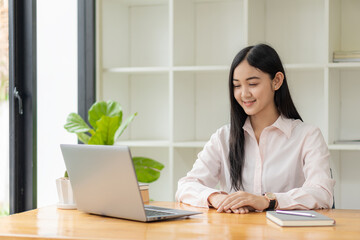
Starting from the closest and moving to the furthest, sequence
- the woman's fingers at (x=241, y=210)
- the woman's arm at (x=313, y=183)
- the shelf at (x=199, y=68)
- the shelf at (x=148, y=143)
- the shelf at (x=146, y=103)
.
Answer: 1. the woman's fingers at (x=241, y=210)
2. the woman's arm at (x=313, y=183)
3. the shelf at (x=199, y=68)
4. the shelf at (x=148, y=143)
5. the shelf at (x=146, y=103)

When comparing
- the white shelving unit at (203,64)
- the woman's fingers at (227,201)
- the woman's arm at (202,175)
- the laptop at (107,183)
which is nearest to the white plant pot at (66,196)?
the laptop at (107,183)

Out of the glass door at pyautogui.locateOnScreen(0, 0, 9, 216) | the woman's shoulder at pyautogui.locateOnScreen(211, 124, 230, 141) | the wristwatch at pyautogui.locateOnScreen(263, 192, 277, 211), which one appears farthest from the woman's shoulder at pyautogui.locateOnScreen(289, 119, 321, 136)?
the glass door at pyautogui.locateOnScreen(0, 0, 9, 216)

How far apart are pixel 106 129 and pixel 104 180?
1085mm

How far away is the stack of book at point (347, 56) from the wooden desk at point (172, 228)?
1499 mm

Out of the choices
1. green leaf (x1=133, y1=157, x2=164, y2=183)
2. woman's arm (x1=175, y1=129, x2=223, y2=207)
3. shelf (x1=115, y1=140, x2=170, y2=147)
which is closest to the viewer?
woman's arm (x1=175, y1=129, x2=223, y2=207)

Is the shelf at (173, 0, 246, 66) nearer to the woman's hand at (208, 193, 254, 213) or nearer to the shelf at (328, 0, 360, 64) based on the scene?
the shelf at (328, 0, 360, 64)

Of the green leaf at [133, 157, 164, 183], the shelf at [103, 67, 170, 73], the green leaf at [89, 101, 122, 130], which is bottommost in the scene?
the green leaf at [133, 157, 164, 183]

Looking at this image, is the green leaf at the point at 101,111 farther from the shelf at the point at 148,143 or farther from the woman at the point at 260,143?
the woman at the point at 260,143

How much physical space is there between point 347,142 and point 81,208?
192cm

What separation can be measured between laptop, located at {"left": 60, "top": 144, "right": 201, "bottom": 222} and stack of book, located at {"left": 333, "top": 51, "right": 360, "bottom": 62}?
1.77 meters

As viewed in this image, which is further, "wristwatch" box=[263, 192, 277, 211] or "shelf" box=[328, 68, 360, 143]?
"shelf" box=[328, 68, 360, 143]

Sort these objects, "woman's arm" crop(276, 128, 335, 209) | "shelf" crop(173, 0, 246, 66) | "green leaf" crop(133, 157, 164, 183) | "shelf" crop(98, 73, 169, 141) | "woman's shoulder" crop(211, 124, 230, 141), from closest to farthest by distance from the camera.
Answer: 1. "woman's arm" crop(276, 128, 335, 209)
2. "woman's shoulder" crop(211, 124, 230, 141)
3. "green leaf" crop(133, 157, 164, 183)
4. "shelf" crop(173, 0, 246, 66)
5. "shelf" crop(98, 73, 169, 141)

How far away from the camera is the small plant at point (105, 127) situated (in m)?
2.83

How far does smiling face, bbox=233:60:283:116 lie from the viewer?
2.37 meters
